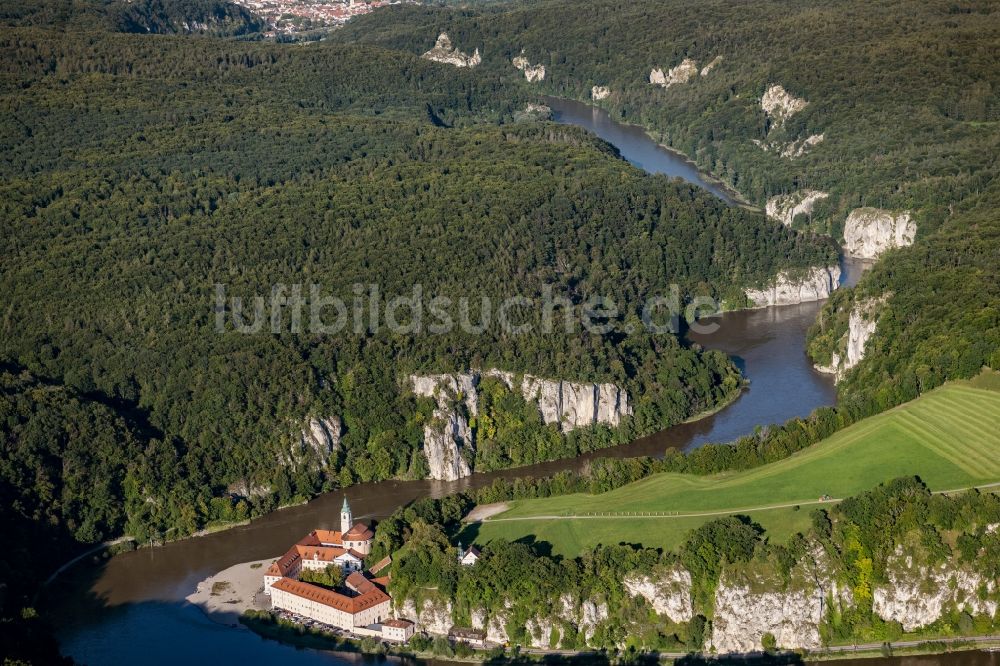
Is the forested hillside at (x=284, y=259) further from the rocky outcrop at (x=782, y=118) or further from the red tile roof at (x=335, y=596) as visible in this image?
the rocky outcrop at (x=782, y=118)

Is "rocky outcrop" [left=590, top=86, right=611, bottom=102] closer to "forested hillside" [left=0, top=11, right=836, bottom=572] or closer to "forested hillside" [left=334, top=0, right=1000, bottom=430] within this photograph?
"forested hillside" [left=334, top=0, right=1000, bottom=430]

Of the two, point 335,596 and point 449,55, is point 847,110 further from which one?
point 335,596

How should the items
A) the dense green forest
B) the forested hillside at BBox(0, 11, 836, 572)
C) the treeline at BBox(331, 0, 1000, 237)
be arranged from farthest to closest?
the treeline at BBox(331, 0, 1000, 237), the forested hillside at BBox(0, 11, 836, 572), the dense green forest

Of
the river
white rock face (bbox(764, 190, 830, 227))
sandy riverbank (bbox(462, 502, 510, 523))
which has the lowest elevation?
white rock face (bbox(764, 190, 830, 227))

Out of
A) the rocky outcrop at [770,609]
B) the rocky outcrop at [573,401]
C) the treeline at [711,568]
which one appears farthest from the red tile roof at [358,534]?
the rocky outcrop at [573,401]

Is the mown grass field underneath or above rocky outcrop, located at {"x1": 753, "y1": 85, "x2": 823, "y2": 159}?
above

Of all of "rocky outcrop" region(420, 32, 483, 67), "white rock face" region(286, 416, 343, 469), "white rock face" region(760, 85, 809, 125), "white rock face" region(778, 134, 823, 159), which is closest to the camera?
"white rock face" region(286, 416, 343, 469)

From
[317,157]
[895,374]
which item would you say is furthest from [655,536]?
[317,157]

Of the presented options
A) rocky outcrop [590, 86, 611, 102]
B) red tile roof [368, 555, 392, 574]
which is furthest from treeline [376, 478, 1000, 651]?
rocky outcrop [590, 86, 611, 102]
